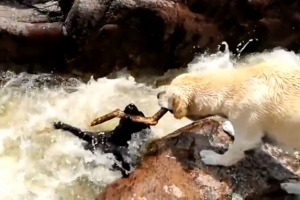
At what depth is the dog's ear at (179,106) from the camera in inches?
146

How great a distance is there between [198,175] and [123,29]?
6.65 ft

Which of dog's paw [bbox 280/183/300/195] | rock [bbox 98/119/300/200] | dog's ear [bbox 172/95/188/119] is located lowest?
rock [bbox 98/119/300/200]

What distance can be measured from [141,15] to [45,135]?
1567 mm

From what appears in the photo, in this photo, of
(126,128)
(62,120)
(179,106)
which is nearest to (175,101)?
(179,106)

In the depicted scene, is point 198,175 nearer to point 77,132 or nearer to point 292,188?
point 292,188

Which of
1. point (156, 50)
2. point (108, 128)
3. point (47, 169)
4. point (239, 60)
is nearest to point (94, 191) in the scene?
point (47, 169)

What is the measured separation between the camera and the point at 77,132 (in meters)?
4.67

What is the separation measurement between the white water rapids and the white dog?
23 centimetres

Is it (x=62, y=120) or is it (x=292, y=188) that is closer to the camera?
(x=292, y=188)

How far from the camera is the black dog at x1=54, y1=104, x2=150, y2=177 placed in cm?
436

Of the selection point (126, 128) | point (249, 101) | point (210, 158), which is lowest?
point (126, 128)

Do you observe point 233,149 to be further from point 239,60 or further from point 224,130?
point 239,60

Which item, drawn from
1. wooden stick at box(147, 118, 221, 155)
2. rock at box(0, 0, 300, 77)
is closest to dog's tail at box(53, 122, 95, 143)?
wooden stick at box(147, 118, 221, 155)

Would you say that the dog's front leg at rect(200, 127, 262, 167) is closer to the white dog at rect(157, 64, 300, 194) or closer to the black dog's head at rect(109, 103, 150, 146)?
the white dog at rect(157, 64, 300, 194)
